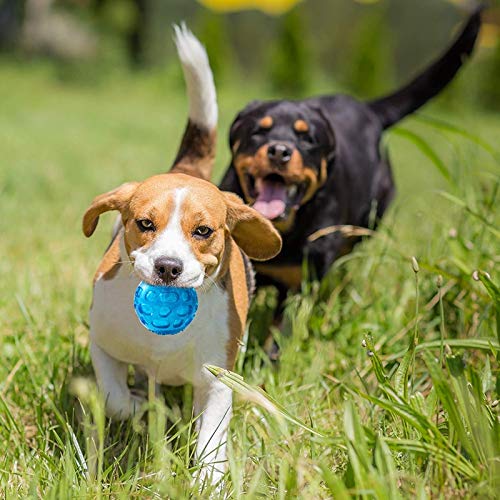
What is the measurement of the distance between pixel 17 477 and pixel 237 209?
98cm

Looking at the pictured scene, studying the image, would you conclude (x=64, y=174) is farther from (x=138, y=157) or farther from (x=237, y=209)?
(x=237, y=209)

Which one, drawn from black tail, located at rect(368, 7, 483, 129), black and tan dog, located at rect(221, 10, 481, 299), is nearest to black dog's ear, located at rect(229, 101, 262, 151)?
black and tan dog, located at rect(221, 10, 481, 299)

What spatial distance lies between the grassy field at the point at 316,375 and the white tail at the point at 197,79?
0.85 m

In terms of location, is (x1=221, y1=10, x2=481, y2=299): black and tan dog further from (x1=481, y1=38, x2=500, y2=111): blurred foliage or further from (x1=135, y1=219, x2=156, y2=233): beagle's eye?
(x1=481, y1=38, x2=500, y2=111): blurred foliage

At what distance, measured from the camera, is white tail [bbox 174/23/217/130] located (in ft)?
9.45

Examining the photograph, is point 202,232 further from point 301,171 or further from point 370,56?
point 370,56

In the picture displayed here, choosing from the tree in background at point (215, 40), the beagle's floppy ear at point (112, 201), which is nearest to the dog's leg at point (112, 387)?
the beagle's floppy ear at point (112, 201)

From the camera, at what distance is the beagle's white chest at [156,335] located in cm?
223

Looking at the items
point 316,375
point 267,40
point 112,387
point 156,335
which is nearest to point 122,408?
point 112,387

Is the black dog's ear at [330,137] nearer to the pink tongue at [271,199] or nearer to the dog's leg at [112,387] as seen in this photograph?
the pink tongue at [271,199]

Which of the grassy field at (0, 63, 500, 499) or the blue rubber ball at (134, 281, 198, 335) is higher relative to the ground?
the blue rubber ball at (134, 281, 198, 335)

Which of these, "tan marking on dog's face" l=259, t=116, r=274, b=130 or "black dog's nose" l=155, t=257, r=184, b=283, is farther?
"tan marking on dog's face" l=259, t=116, r=274, b=130

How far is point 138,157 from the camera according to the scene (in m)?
7.60

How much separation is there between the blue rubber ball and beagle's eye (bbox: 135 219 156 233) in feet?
0.51
